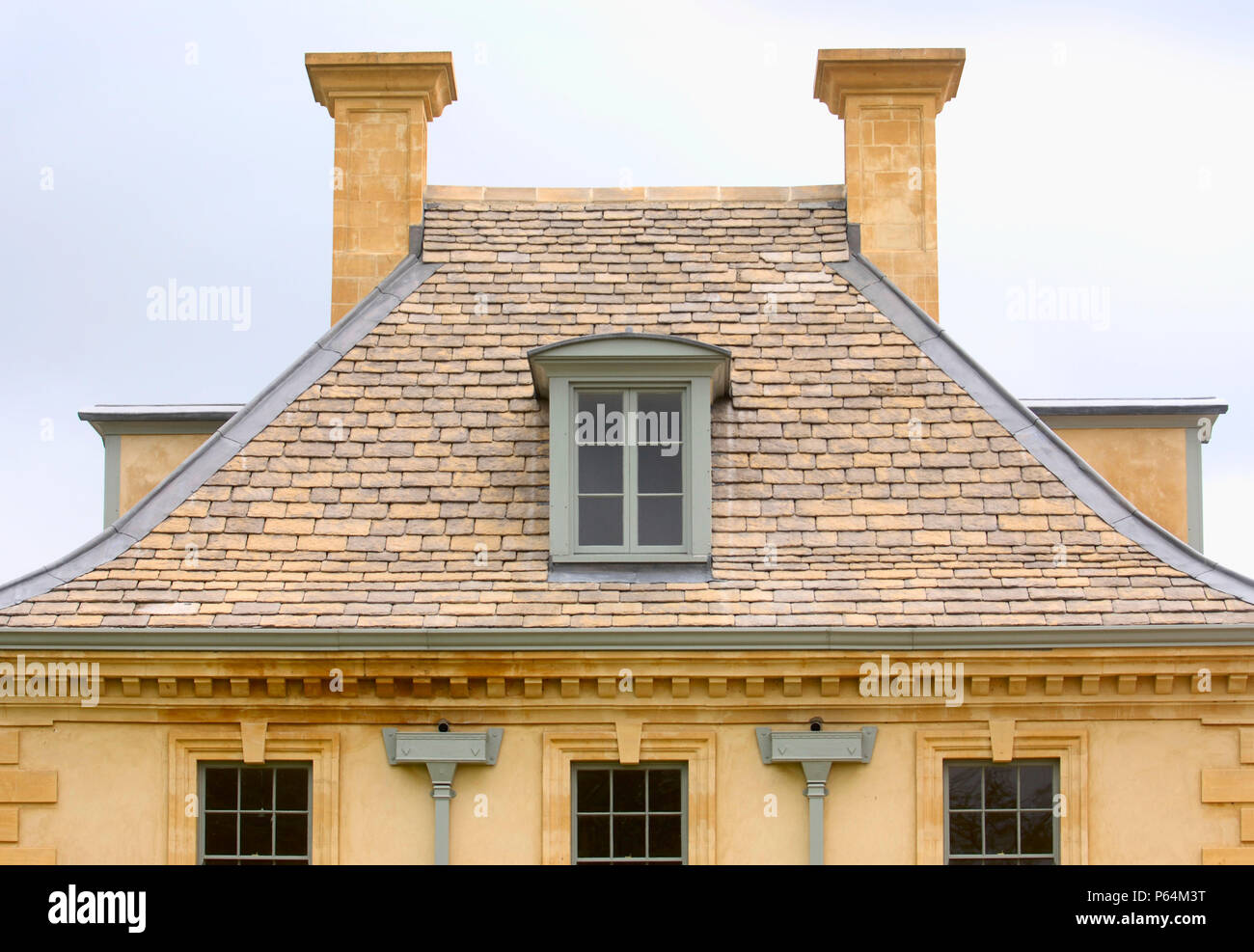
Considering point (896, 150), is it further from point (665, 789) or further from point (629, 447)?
point (665, 789)

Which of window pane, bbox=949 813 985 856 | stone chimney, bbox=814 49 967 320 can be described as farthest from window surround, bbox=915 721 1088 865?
stone chimney, bbox=814 49 967 320

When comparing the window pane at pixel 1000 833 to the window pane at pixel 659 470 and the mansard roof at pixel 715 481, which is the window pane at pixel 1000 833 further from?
the window pane at pixel 659 470

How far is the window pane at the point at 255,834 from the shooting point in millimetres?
14469

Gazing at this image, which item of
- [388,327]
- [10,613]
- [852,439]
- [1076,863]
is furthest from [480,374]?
[1076,863]

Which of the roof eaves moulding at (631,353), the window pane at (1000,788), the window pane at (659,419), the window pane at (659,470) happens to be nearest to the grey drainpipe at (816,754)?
the window pane at (1000,788)

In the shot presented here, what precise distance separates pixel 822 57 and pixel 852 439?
15.6 ft

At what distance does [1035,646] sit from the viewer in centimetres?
1414

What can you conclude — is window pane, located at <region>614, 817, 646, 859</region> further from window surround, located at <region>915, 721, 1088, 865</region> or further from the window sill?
window surround, located at <region>915, 721, 1088, 865</region>

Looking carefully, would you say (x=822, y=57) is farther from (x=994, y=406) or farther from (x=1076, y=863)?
(x=1076, y=863)

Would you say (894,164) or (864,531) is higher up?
(894,164)

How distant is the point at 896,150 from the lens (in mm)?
18359

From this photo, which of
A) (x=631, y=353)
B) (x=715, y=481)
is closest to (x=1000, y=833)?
(x=715, y=481)

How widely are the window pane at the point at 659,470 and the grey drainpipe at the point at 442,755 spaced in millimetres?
2591

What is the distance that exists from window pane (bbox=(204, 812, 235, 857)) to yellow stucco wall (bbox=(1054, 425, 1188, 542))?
8806mm
